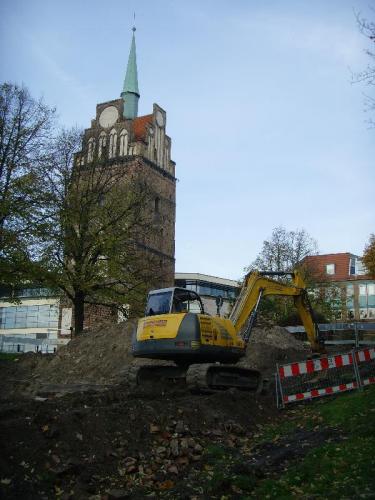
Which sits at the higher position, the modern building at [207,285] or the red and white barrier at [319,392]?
the modern building at [207,285]

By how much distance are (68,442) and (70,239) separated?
19096 mm

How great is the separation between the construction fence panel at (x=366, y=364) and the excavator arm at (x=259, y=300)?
2.04 m

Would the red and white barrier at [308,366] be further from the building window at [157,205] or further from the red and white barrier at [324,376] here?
the building window at [157,205]

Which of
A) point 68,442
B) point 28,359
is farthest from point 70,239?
point 68,442

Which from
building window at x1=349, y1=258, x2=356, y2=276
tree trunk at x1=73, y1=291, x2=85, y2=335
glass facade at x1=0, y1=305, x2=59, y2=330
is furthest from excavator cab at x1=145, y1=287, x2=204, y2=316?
building window at x1=349, y1=258, x2=356, y2=276

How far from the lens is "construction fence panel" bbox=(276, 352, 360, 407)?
13.8 meters

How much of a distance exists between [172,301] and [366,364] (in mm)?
5762

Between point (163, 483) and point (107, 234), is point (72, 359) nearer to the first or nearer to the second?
point (107, 234)

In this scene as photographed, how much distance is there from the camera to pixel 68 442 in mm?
8695

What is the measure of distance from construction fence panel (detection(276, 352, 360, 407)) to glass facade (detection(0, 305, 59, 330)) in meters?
41.4

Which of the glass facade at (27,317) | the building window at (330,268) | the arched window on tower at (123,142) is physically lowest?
the glass facade at (27,317)

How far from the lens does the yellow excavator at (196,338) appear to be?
45.8 feet

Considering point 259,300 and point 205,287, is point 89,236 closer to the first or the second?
point 259,300

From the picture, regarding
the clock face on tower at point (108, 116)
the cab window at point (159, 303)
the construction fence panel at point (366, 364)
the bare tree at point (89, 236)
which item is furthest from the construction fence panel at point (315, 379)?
the clock face on tower at point (108, 116)
